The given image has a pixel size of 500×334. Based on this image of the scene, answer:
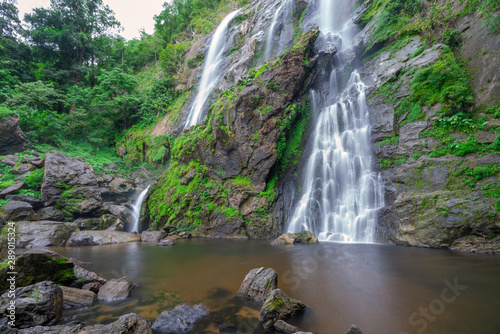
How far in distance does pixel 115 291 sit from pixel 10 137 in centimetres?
2253

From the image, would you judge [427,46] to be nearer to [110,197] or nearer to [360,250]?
[360,250]

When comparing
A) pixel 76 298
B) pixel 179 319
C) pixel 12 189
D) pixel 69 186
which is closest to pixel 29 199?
→ pixel 12 189

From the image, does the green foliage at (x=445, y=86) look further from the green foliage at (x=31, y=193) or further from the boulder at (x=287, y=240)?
the green foliage at (x=31, y=193)

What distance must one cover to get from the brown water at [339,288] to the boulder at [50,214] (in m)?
8.79

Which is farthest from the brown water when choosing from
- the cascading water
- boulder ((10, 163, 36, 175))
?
boulder ((10, 163, 36, 175))

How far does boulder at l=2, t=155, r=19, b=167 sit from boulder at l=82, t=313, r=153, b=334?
2169cm

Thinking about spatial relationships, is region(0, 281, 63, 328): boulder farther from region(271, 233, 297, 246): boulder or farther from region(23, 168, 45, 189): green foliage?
region(23, 168, 45, 189): green foliage

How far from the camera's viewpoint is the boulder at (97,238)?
11.9 metres

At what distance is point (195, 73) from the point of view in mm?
26859

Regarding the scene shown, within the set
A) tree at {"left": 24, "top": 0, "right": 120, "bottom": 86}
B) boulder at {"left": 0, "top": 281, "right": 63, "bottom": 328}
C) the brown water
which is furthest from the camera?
tree at {"left": 24, "top": 0, "right": 120, "bottom": 86}

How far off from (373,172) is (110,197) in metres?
19.8

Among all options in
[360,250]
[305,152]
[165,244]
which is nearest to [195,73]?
[305,152]

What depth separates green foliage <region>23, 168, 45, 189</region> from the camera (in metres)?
14.9

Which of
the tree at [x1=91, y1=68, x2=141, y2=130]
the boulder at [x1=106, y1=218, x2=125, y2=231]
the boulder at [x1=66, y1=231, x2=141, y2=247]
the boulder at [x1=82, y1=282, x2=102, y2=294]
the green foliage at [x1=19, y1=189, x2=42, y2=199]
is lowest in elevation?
the boulder at [x1=66, y1=231, x2=141, y2=247]
